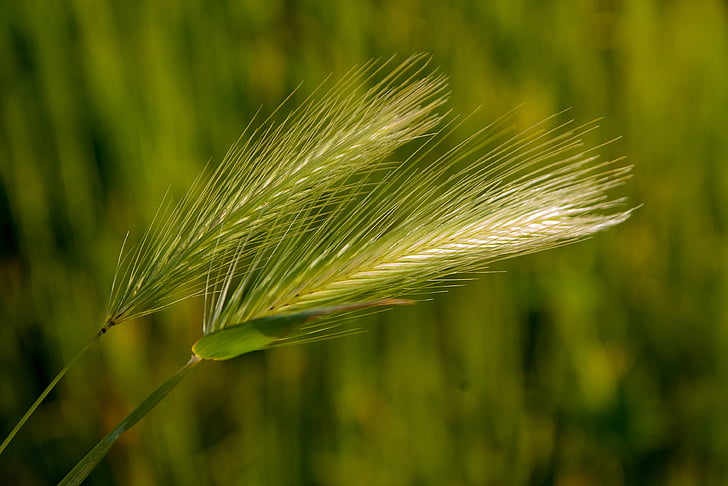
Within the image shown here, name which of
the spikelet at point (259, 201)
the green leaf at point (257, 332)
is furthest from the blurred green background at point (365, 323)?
the green leaf at point (257, 332)

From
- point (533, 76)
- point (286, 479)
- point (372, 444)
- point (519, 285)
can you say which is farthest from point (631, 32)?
point (286, 479)

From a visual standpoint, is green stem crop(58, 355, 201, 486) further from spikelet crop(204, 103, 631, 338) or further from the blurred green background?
the blurred green background

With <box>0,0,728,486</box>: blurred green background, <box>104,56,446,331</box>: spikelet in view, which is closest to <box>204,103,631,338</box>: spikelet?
<box>104,56,446,331</box>: spikelet

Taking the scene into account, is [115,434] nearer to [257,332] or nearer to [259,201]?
[257,332]

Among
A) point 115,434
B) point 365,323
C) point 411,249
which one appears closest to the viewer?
point 115,434

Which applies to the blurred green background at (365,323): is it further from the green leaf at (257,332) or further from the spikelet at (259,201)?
the green leaf at (257,332)

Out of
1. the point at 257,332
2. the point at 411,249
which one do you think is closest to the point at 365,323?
the point at 411,249

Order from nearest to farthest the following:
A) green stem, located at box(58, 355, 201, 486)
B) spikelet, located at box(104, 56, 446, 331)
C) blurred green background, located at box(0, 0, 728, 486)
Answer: green stem, located at box(58, 355, 201, 486), spikelet, located at box(104, 56, 446, 331), blurred green background, located at box(0, 0, 728, 486)
